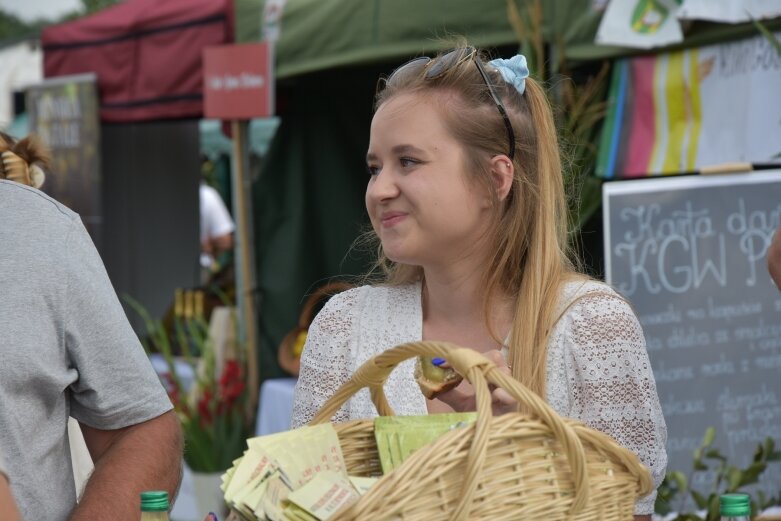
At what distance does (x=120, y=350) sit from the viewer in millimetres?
1923

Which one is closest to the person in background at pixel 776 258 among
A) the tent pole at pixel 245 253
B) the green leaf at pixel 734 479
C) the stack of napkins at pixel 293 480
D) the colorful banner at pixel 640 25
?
the green leaf at pixel 734 479

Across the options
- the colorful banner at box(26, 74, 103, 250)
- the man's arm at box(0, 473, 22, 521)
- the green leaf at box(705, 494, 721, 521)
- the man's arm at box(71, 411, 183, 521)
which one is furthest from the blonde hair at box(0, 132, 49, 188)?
the colorful banner at box(26, 74, 103, 250)

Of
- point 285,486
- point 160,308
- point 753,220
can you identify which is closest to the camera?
point 285,486

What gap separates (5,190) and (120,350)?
0.32 m

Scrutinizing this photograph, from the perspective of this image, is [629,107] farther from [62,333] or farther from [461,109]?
[62,333]

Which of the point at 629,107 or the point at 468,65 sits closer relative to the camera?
the point at 468,65

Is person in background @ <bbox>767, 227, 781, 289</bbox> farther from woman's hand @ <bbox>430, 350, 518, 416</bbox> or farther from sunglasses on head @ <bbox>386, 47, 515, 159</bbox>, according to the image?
woman's hand @ <bbox>430, 350, 518, 416</bbox>

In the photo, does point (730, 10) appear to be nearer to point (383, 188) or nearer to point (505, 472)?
point (383, 188)

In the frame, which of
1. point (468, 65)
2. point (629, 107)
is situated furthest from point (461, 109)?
point (629, 107)

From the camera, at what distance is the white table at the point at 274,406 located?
546 centimetres

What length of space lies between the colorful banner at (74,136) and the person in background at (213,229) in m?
1.44

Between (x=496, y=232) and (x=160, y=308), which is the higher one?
(x=496, y=232)

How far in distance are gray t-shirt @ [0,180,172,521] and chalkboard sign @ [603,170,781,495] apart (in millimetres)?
2323

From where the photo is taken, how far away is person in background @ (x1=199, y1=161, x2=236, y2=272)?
28.9ft
